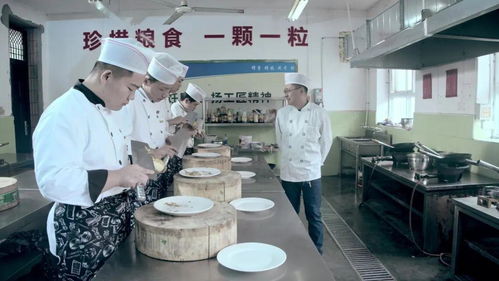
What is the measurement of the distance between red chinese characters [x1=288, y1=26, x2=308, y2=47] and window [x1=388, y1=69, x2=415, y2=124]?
1518mm

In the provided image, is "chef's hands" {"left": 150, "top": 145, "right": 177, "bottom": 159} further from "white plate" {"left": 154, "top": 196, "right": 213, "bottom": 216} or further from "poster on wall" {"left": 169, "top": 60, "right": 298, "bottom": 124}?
"poster on wall" {"left": 169, "top": 60, "right": 298, "bottom": 124}

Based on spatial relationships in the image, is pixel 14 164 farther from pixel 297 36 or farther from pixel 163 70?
pixel 297 36

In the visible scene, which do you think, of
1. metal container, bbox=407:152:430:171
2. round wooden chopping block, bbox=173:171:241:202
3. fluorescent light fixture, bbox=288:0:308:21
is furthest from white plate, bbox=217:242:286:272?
fluorescent light fixture, bbox=288:0:308:21

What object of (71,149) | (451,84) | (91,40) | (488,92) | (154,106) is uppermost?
(91,40)

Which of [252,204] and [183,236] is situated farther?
[252,204]

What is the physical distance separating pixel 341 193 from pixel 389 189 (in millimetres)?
1202

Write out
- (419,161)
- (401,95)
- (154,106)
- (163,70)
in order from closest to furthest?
(163,70) → (154,106) → (419,161) → (401,95)

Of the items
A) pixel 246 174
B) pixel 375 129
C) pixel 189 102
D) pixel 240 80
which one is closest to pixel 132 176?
pixel 246 174

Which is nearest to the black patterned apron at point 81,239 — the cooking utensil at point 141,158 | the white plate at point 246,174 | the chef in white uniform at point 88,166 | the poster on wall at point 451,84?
the chef in white uniform at point 88,166

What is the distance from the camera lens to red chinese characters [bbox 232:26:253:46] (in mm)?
6152

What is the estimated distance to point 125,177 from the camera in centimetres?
132

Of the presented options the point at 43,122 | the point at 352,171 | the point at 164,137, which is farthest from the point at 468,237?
the point at 352,171

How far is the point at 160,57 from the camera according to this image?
2473 mm

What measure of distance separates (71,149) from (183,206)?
18.1 inches
